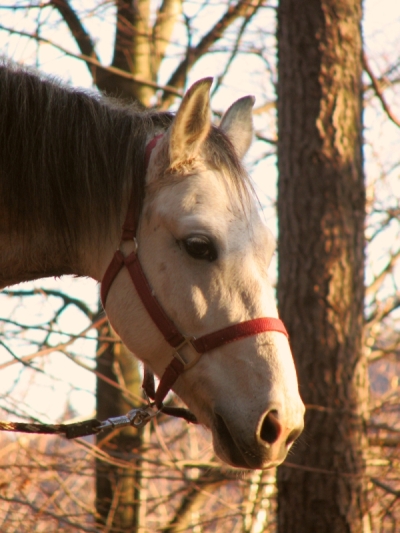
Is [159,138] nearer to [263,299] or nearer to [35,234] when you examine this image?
[35,234]

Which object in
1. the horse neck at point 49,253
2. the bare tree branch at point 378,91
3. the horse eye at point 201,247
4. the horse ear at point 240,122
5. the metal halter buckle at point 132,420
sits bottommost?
the metal halter buckle at point 132,420

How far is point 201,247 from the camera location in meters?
2.21

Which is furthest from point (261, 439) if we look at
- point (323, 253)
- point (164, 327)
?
point (323, 253)

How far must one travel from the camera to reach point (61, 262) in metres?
2.54

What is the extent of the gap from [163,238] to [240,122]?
95 cm

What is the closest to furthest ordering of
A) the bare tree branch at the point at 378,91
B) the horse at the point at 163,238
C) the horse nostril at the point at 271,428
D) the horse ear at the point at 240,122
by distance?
the horse nostril at the point at 271,428
the horse at the point at 163,238
the horse ear at the point at 240,122
the bare tree branch at the point at 378,91

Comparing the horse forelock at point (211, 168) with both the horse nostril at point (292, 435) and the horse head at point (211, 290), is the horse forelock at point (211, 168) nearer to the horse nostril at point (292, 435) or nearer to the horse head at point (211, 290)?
the horse head at point (211, 290)

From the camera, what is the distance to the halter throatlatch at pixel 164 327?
213 cm

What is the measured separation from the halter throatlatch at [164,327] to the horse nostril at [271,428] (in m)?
0.31

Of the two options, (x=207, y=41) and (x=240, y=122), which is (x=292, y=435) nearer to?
(x=240, y=122)

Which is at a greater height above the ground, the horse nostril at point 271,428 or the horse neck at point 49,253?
the horse neck at point 49,253

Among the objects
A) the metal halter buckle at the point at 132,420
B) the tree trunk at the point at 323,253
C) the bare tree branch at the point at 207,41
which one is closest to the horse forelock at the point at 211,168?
the metal halter buckle at the point at 132,420

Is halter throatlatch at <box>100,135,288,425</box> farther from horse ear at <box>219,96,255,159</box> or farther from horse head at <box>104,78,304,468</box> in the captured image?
horse ear at <box>219,96,255,159</box>

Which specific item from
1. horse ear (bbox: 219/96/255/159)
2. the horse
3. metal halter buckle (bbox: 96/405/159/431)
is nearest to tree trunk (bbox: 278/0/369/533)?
horse ear (bbox: 219/96/255/159)
